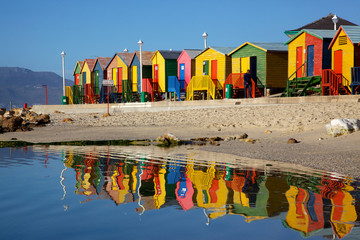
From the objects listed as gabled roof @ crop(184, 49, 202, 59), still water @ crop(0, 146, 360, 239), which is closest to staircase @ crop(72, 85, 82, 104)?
gabled roof @ crop(184, 49, 202, 59)

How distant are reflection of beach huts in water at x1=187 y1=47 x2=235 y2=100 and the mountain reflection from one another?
22.7m

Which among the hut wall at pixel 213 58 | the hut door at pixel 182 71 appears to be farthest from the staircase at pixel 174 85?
the hut wall at pixel 213 58

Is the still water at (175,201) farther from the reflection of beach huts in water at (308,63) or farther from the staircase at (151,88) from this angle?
the staircase at (151,88)

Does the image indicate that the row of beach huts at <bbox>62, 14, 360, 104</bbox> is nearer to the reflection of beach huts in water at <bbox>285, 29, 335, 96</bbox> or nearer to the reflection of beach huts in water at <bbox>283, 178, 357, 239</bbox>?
the reflection of beach huts in water at <bbox>285, 29, 335, 96</bbox>

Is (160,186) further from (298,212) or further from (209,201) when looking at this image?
(298,212)

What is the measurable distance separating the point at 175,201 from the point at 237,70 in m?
27.0

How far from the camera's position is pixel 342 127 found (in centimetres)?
1252

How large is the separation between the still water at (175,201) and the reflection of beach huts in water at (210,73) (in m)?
22.3

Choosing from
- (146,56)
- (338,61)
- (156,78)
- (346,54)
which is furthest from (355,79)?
(146,56)

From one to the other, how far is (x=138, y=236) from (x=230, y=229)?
0.83 meters

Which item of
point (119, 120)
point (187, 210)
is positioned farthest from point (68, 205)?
point (119, 120)

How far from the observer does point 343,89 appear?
24438 millimetres

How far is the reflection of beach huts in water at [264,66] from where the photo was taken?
3000 centimetres

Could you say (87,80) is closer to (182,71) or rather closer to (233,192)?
(182,71)
